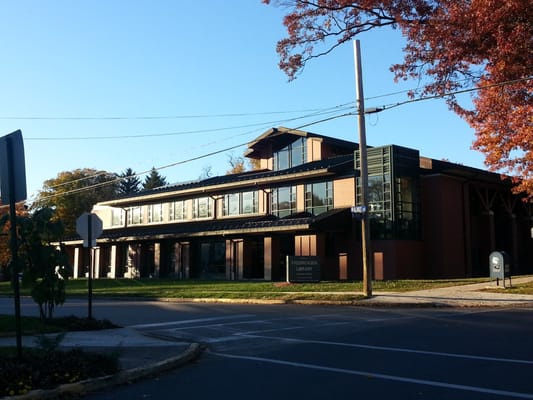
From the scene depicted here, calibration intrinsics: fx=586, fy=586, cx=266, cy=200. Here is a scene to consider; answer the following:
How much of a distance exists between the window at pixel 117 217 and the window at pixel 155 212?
14.1 feet

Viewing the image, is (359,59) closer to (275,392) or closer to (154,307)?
(154,307)

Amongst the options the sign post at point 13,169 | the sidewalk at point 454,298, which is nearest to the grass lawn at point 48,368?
the sign post at point 13,169

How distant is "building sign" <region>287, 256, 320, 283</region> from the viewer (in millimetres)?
28312

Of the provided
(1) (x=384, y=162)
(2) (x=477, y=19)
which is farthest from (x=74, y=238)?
(2) (x=477, y=19)

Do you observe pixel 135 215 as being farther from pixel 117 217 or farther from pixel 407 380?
pixel 407 380

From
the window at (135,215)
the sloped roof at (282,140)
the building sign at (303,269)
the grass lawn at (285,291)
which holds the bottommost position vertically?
the grass lawn at (285,291)

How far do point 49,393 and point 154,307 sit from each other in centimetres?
1513

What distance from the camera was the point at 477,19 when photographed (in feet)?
56.2

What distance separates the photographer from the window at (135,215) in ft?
163

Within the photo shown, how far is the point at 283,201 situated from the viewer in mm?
37719

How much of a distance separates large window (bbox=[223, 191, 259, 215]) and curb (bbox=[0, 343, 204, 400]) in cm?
2946

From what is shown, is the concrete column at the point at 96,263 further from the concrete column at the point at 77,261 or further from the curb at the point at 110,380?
the curb at the point at 110,380

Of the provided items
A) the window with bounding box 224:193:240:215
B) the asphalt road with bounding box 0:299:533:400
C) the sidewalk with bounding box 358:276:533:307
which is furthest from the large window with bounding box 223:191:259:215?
the asphalt road with bounding box 0:299:533:400

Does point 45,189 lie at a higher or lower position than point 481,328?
higher
